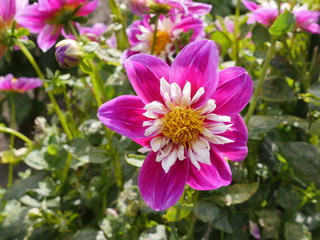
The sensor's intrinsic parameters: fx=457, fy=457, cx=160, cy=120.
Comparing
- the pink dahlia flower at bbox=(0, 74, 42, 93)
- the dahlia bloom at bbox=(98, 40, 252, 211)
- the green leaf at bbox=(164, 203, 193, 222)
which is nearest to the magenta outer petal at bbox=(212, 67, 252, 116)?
the dahlia bloom at bbox=(98, 40, 252, 211)

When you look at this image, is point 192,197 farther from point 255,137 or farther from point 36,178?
point 36,178

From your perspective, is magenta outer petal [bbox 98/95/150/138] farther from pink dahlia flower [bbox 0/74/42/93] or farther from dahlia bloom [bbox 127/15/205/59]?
pink dahlia flower [bbox 0/74/42/93]

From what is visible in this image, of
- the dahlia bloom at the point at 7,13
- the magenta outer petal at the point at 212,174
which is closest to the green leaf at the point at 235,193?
the magenta outer petal at the point at 212,174

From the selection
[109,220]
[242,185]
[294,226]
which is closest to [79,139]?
[109,220]

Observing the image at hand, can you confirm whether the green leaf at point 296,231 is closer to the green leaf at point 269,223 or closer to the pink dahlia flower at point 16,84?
the green leaf at point 269,223

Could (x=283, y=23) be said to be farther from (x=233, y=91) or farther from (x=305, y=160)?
(x=305, y=160)

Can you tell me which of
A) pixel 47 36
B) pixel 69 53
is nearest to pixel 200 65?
pixel 69 53
